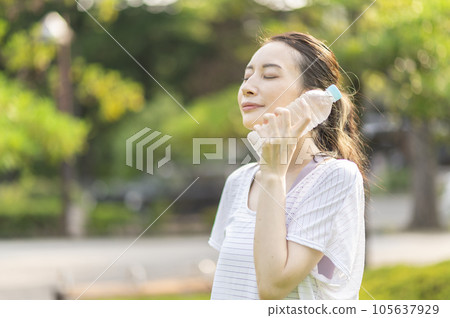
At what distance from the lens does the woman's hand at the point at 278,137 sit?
1.30 metres

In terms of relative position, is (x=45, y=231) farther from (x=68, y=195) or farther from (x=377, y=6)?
(x=377, y=6)

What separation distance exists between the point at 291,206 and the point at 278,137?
0.17m

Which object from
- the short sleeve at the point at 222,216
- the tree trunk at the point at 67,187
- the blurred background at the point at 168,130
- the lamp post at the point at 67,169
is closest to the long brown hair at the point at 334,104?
the short sleeve at the point at 222,216

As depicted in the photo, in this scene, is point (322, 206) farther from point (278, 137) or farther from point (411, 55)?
point (411, 55)

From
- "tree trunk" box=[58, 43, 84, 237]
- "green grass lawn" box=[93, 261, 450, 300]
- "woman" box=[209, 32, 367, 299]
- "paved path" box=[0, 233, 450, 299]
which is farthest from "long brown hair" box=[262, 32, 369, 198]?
"tree trunk" box=[58, 43, 84, 237]

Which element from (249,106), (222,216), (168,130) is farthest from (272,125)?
(168,130)

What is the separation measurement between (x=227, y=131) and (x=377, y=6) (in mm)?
4857

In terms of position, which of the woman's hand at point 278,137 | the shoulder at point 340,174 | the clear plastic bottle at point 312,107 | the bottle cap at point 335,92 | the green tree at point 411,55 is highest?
the green tree at point 411,55

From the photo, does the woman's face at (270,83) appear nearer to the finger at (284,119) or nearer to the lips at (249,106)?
the lips at (249,106)

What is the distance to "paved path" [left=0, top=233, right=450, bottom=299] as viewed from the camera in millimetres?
6773

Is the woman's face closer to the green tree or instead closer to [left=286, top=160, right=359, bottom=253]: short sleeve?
[left=286, top=160, right=359, bottom=253]: short sleeve

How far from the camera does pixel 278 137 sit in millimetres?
1310
